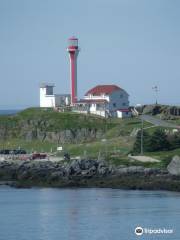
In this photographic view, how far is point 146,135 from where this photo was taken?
234ft

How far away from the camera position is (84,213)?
51.2 m

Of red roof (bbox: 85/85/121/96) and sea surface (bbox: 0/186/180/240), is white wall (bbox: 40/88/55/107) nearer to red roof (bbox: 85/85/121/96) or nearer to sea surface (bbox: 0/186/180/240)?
red roof (bbox: 85/85/121/96)

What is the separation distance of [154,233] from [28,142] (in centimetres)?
3731

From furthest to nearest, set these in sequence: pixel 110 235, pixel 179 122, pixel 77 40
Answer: pixel 77 40 → pixel 179 122 → pixel 110 235

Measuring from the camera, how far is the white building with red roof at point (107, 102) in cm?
8538

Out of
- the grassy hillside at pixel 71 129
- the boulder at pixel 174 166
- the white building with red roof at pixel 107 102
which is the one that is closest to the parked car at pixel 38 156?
the grassy hillside at pixel 71 129

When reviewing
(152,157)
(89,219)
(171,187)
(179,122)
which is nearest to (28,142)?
(179,122)

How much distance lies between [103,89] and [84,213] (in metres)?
37.1

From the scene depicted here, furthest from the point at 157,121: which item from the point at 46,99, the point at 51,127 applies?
the point at 46,99

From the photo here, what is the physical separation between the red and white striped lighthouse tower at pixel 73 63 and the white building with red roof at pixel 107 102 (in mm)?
879

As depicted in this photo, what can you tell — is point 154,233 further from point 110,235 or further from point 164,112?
point 164,112

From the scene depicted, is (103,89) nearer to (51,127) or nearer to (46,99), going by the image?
(46,99)

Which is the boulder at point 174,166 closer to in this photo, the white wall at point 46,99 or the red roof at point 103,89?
the red roof at point 103,89

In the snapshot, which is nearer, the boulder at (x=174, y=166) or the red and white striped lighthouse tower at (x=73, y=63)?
the boulder at (x=174, y=166)
